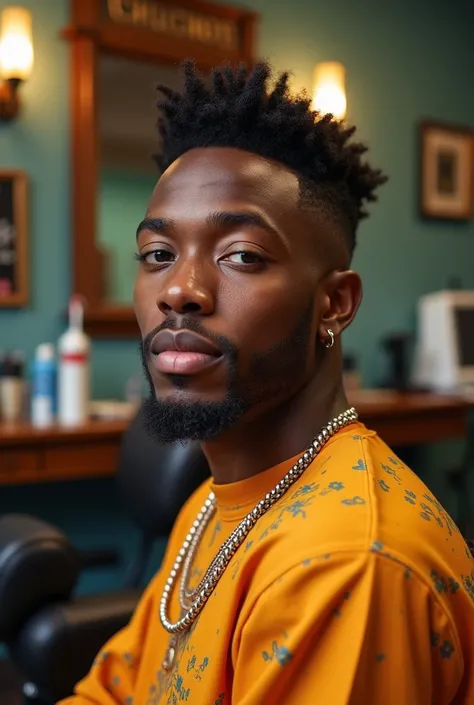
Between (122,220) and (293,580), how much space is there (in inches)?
96.1

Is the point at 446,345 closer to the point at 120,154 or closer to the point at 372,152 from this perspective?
the point at 372,152

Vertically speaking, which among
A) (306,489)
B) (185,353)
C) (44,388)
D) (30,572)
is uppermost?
(185,353)

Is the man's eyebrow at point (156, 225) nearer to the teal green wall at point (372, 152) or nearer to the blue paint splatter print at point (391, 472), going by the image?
the blue paint splatter print at point (391, 472)

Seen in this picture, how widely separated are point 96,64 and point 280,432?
2.46 m

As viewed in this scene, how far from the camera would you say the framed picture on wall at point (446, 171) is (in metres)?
3.99

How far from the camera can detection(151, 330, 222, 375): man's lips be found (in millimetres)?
830

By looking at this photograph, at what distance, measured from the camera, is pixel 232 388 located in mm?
838

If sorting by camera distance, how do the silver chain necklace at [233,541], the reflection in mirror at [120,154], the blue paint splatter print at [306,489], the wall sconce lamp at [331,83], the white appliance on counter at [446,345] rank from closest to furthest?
1. the blue paint splatter print at [306,489]
2. the silver chain necklace at [233,541]
3. the reflection in mirror at [120,154]
4. the wall sconce lamp at [331,83]
5. the white appliance on counter at [446,345]

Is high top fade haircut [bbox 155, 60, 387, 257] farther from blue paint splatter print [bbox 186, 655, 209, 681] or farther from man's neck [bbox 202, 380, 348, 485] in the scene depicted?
blue paint splatter print [bbox 186, 655, 209, 681]

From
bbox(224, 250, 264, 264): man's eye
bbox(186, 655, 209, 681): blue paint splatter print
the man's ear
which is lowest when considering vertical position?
bbox(186, 655, 209, 681): blue paint splatter print

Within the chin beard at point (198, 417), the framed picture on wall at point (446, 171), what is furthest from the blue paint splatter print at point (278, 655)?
the framed picture on wall at point (446, 171)

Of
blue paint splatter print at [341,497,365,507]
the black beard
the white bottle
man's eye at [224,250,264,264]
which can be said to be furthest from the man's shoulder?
the white bottle

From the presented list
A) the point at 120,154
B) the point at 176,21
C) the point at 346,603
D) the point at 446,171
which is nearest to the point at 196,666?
the point at 346,603

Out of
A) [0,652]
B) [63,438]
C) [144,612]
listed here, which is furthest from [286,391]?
[0,652]
